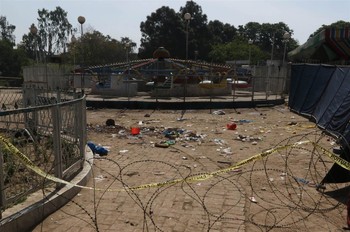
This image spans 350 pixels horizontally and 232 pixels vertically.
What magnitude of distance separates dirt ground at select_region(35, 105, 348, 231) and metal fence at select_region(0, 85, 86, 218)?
20.0 inches

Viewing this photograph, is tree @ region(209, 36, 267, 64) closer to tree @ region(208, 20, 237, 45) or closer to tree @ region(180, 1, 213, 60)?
tree @ region(180, 1, 213, 60)

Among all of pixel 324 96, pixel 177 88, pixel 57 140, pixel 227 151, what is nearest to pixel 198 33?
pixel 177 88

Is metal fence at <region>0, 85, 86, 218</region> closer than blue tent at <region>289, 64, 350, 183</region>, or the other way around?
metal fence at <region>0, 85, 86, 218</region>

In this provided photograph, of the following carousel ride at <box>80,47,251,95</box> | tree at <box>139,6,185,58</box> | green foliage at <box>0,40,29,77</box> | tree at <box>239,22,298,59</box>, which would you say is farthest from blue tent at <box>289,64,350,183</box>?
tree at <box>239,22,298,59</box>

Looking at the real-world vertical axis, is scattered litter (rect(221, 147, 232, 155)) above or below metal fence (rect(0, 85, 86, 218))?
below

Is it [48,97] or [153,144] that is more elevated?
[48,97]

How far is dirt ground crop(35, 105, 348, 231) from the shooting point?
4395 millimetres

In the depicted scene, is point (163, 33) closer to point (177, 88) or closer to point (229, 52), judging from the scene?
point (229, 52)

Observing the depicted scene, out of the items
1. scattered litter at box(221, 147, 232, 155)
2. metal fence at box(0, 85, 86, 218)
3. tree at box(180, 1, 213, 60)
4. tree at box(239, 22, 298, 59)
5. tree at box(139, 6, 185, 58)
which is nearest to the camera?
metal fence at box(0, 85, 86, 218)

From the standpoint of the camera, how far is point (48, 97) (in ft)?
27.9

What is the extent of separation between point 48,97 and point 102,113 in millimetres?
7708

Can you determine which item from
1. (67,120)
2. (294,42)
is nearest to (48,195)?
(67,120)

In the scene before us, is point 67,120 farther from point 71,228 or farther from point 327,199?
point 327,199

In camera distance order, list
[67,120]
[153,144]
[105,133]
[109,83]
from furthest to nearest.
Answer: [109,83], [105,133], [153,144], [67,120]
